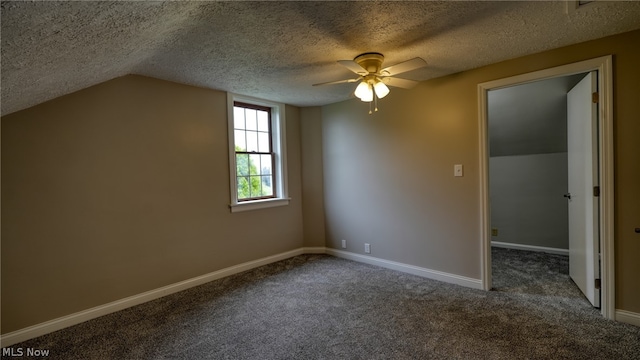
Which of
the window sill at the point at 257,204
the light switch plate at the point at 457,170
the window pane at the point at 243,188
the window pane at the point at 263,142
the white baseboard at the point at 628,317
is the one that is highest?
the window pane at the point at 263,142

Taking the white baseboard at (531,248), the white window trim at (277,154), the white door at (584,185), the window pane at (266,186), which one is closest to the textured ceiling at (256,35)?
the white door at (584,185)

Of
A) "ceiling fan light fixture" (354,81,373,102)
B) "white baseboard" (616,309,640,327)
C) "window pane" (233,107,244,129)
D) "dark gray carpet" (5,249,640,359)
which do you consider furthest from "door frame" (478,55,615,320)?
"window pane" (233,107,244,129)

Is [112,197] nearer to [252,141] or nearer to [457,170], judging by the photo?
[252,141]

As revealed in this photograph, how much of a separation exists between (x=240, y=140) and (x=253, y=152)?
0.23 metres

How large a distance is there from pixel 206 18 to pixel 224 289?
8.39 feet

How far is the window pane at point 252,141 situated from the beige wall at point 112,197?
414 millimetres

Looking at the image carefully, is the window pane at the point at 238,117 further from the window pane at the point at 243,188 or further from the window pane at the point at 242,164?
the window pane at the point at 243,188

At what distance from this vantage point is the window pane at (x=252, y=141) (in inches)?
156

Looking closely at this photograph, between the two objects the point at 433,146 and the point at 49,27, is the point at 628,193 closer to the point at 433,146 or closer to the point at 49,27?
the point at 433,146

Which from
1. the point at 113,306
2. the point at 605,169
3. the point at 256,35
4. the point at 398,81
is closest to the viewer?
the point at 256,35

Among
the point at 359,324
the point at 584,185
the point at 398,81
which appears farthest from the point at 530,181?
the point at 359,324

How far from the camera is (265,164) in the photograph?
4.17 m

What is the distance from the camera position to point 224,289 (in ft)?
10.4

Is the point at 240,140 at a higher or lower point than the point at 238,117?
lower
